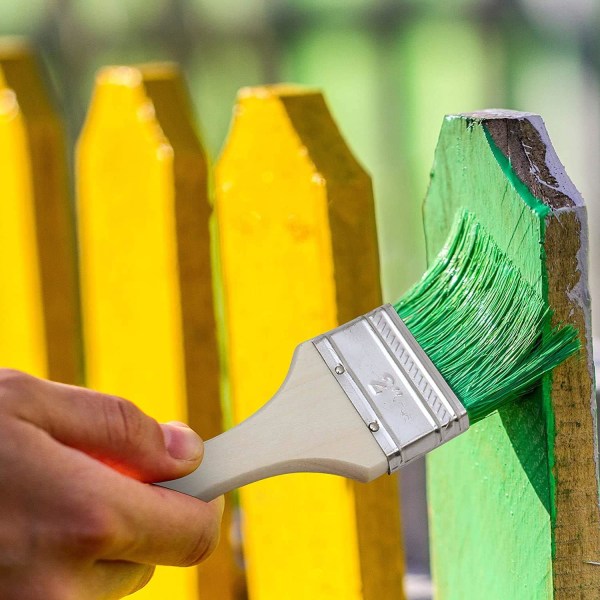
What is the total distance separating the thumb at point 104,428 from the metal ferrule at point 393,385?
0.55ft

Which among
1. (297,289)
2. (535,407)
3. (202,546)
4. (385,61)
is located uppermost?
(385,61)

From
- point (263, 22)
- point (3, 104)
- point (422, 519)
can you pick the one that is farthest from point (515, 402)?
point (263, 22)

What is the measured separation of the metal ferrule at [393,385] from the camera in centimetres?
106

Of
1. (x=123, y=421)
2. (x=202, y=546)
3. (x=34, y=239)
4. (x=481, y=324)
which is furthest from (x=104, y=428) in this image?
(x=34, y=239)

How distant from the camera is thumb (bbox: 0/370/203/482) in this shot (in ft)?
3.23

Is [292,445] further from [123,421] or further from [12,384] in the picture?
[12,384]

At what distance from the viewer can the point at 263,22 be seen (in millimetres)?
2850

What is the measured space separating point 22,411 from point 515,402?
0.50 m

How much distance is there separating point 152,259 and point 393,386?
48 cm

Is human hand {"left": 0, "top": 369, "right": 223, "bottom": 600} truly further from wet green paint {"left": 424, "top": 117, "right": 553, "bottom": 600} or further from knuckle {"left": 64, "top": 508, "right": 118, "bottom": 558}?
wet green paint {"left": 424, "top": 117, "right": 553, "bottom": 600}

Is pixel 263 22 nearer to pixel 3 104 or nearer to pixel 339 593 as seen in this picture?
pixel 3 104

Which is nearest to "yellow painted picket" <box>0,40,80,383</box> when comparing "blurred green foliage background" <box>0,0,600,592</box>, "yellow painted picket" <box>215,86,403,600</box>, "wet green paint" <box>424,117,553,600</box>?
"yellow painted picket" <box>215,86,403,600</box>

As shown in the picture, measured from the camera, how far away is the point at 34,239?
1608mm

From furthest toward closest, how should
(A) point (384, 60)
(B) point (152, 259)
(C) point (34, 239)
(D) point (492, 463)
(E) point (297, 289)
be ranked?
(A) point (384, 60) → (C) point (34, 239) → (B) point (152, 259) → (E) point (297, 289) → (D) point (492, 463)
